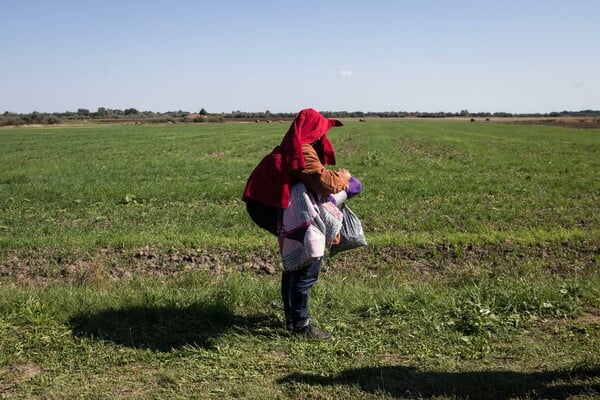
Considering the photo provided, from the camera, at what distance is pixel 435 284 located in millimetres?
5918

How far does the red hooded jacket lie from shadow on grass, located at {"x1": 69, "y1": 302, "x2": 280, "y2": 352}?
119cm

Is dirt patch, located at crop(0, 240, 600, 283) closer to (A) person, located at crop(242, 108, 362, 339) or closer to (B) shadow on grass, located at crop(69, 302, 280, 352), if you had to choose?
(B) shadow on grass, located at crop(69, 302, 280, 352)

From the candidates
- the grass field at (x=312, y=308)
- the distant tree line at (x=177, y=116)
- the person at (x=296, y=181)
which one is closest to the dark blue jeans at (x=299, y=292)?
the person at (x=296, y=181)

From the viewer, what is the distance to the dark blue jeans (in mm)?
4121

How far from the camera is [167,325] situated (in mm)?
4383

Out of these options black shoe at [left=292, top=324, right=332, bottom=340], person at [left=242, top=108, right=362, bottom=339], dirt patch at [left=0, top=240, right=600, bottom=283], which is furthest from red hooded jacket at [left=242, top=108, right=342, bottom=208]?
dirt patch at [left=0, top=240, right=600, bottom=283]

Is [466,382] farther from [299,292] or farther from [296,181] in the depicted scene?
[296,181]

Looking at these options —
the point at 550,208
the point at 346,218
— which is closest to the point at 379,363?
the point at 346,218

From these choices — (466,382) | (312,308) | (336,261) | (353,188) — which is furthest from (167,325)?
(336,261)

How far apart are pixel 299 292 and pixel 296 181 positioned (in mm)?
925

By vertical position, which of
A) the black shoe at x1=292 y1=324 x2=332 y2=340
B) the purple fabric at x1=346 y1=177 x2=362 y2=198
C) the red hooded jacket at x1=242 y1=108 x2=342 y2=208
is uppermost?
the red hooded jacket at x1=242 y1=108 x2=342 y2=208

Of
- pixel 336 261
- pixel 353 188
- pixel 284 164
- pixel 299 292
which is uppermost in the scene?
pixel 284 164

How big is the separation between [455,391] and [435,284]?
9.17 feet

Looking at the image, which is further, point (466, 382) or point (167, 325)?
point (167, 325)
